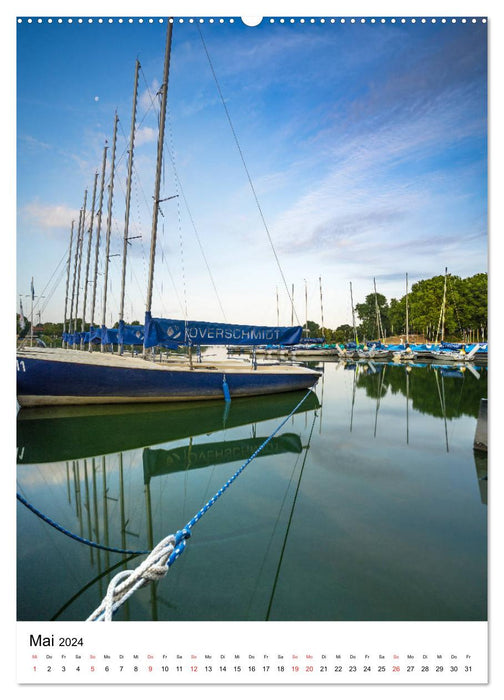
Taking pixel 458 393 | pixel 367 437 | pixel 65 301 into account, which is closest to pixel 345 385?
pixel 458 393

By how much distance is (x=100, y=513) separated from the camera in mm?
4246

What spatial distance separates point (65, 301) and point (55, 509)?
89.4 feet

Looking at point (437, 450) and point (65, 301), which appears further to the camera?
point (65, 301)

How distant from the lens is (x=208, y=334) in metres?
11.8

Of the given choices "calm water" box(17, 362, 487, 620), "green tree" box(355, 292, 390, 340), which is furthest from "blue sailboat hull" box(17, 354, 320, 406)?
"green tree" box(355, 292, 390, 340)

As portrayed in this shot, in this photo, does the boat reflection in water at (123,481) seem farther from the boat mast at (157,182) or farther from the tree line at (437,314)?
the tree line at (437,314)

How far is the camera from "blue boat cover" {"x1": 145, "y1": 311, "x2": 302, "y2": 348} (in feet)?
36.6

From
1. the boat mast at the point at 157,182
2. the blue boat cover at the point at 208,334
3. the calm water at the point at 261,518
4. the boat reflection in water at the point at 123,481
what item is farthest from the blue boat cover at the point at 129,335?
the calm water at the point at 261,518

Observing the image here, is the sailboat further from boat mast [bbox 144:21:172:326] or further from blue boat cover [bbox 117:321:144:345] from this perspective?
blue boat cover [bbox 117:321:144:345]

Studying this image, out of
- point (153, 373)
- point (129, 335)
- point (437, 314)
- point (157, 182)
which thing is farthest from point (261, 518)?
point (437, 314)

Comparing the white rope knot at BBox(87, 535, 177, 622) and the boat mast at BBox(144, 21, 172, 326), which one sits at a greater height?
the boat mast at BBox(144, 21, 172, 326)
